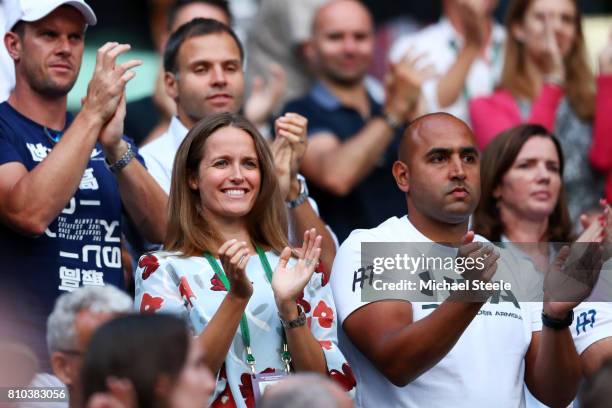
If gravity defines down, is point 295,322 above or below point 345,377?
above

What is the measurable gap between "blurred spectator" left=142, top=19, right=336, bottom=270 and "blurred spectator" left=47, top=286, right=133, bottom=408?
5.60 feet

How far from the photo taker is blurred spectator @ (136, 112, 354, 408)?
5.39 m

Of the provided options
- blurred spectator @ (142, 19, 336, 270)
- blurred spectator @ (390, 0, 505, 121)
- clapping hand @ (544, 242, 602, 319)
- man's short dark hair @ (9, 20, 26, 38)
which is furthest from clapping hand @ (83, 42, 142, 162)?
blurred spectator @ (390, 0, 505, 121)

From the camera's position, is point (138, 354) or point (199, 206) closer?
point (138, 354)

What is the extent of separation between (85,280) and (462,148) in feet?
5.73

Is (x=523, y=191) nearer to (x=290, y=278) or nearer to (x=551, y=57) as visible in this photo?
(x=551, y=57)

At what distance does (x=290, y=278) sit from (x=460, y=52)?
373 centimetres

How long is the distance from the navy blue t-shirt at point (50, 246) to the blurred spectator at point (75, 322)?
2.74 feet

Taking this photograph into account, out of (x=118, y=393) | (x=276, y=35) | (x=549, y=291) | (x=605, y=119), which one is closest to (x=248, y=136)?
(x=549, y=291)

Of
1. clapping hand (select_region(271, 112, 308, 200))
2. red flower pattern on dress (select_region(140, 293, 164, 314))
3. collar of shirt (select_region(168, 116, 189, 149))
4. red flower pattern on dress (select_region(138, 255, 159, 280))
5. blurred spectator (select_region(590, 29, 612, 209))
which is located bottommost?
red flower pattern on dress (select_region(140, 293, 164, 314))

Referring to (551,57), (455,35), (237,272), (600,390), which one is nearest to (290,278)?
(237,272)

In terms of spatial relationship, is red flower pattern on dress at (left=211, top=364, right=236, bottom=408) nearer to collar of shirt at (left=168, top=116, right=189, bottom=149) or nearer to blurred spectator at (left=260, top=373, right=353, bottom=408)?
blurred spectator at (left=260, top=373, right=353, bottom=408)

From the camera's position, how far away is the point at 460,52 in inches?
345

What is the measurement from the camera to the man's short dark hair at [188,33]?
7.08 m
